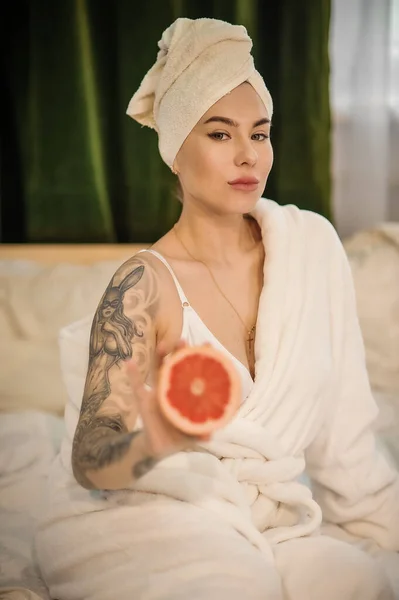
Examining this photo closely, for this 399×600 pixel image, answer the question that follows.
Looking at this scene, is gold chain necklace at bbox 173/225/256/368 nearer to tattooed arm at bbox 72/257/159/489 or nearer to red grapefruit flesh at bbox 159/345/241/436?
tattooed arm at bbox 72/257/159/489

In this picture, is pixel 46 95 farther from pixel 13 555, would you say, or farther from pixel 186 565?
pixel 186 565

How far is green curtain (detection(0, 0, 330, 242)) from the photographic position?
6.97ft

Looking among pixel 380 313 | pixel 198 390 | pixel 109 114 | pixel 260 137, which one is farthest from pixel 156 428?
pixel 109 114

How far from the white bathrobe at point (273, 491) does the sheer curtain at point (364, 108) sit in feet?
3.06

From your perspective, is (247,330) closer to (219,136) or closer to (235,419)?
(235,419)

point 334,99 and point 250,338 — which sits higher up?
point 334,99

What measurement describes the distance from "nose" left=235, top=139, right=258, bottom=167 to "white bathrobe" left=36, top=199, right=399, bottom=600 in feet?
0.60

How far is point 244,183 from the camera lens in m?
1.20

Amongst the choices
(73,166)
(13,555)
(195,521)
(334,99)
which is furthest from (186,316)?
(334,99)

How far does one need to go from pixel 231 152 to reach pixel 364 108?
3.77 ft

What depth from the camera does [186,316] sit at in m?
1.20

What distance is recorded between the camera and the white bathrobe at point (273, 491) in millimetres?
1017

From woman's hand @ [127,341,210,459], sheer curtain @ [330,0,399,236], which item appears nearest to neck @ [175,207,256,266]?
woman's hand @ [127,341,210,459]

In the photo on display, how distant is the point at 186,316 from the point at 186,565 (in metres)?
0.38
